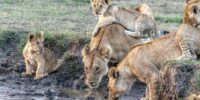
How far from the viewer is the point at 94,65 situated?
11.4m

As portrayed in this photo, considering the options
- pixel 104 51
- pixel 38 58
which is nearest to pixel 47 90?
pixel 38 58

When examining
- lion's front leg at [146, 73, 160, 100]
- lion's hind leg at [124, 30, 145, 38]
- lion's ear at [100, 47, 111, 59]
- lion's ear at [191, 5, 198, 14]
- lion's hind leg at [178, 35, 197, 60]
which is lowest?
lion's front leg at [146, 73, 160, 100]

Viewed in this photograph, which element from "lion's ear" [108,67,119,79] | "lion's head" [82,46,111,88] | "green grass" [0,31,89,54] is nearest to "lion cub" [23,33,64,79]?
"green grass" [0,31,89,54]

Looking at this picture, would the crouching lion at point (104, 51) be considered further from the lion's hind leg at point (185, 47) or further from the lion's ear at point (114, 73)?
the lion's hind leg at point (185, 47)

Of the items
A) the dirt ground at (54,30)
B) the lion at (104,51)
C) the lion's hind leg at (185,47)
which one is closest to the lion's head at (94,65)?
the lion at (104,51)

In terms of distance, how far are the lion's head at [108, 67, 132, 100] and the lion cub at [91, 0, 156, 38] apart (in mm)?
1915

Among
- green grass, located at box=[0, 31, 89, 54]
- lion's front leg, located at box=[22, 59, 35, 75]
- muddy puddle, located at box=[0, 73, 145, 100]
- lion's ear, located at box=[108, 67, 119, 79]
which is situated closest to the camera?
lion's ear, located at box=[108, 67, 119, 79]

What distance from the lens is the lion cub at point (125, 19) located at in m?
12.3

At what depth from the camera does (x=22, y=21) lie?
1560cm

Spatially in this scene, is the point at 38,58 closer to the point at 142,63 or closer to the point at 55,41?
the point at 55,41

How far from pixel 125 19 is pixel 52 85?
179 centimetres

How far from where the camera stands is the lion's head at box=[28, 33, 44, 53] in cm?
1219

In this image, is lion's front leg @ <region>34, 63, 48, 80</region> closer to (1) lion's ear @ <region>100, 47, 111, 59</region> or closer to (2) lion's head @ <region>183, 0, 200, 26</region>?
(1) lion's ear @ <region>100, 47, 111, 59</region>

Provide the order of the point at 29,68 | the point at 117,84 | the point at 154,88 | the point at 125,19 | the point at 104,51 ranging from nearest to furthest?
the point at 154,88, the point at 117,84, the point at 104,51, the point at 29,68, the point at 125,19
